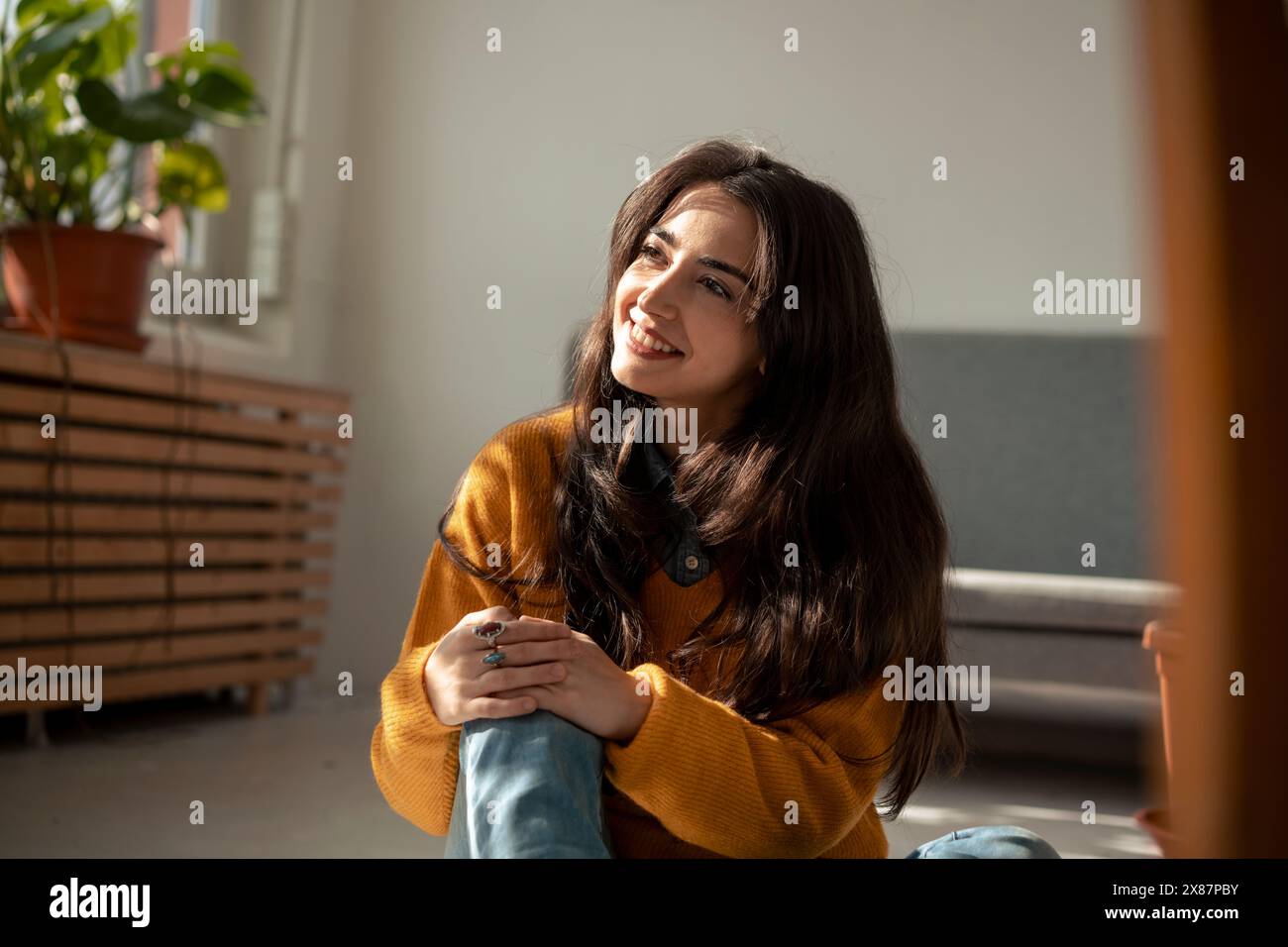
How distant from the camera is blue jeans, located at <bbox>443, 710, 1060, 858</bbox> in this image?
756 millimetres

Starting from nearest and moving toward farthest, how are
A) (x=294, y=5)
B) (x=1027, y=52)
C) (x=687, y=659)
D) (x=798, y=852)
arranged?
(x=798, y=852)
(x=687, y=659)
(x=1027, y=52)
(x=294, y=5)

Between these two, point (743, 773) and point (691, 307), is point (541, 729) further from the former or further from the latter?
point (691, 307)

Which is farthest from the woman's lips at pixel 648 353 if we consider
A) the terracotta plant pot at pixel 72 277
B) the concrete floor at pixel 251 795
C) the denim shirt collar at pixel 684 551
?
the terracotta plant pot at pixel 72 277

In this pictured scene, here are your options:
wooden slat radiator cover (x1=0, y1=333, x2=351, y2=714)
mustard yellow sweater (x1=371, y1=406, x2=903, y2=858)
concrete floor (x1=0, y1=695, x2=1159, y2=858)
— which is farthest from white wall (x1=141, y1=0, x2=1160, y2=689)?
mustard yellow sweater (x1=371, y1=406, x2=903, y2=858)

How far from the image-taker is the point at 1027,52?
3029 mm

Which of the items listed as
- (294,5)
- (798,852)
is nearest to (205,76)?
(294,5)

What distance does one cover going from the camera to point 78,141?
2318 millimetres

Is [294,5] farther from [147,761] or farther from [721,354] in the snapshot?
[721,354]

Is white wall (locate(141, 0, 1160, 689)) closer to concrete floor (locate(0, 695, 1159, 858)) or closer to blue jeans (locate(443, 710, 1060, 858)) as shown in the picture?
concrete floor (locate(0, 695, 1159, 858))

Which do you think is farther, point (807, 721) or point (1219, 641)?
point (807, 721)

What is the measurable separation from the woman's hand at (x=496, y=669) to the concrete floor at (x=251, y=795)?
87cm

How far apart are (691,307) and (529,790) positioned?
1.45 ft

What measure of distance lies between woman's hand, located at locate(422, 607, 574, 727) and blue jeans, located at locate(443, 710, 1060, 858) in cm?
2
